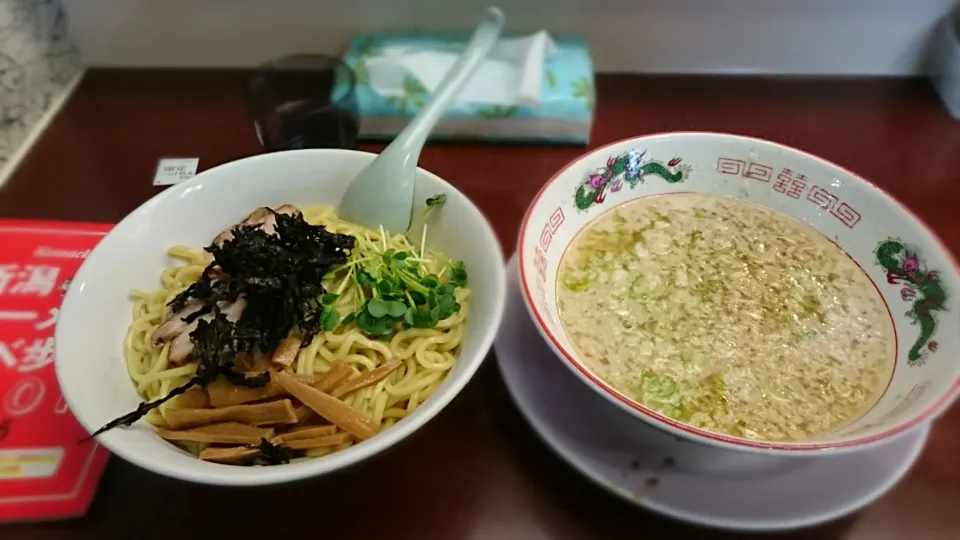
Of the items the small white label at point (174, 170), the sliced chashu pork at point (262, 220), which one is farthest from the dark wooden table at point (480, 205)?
the sliced chashu pork at point (262, 220)

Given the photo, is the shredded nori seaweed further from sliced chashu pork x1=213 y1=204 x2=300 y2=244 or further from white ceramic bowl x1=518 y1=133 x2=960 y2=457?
white ceramic bowl x1=518 y1=133 x2=960 y2=457

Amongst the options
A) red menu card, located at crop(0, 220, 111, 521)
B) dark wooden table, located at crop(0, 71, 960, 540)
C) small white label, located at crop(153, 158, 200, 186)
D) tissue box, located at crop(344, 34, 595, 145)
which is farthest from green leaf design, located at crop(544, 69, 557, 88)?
red menu card, located at crop(0, 220, 111, 521)

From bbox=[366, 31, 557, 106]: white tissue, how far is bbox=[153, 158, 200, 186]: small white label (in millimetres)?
362

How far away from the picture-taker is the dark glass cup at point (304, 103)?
1239 mm

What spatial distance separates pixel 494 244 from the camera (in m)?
0.86

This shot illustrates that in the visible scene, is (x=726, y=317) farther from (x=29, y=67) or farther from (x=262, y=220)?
(x=29, y=67)

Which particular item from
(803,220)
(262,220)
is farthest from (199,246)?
(803,220)

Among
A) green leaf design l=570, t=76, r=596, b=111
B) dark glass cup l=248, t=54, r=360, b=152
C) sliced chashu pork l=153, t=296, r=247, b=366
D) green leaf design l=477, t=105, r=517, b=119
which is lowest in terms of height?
sliced chashu pork l=153, t=296, r=247, b=366

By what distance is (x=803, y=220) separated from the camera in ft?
3.18

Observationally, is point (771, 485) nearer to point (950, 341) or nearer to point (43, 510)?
point (950, 341)

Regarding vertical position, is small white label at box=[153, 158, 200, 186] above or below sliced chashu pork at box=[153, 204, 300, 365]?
below

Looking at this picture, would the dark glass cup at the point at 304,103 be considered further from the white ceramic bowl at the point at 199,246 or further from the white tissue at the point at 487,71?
the white ceramic bowl at the point at 199,246

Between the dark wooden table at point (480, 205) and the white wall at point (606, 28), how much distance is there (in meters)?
0.04

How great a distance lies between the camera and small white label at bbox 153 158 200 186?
123 cm
